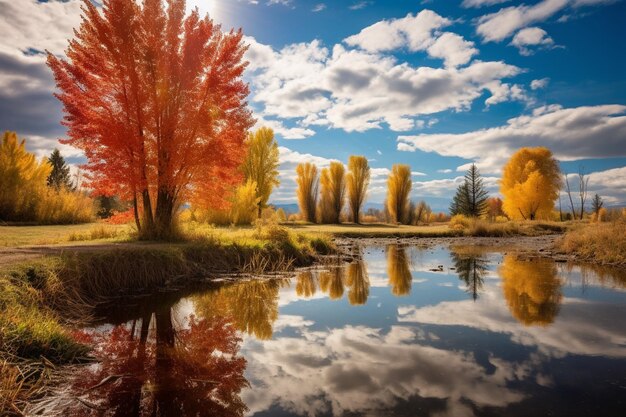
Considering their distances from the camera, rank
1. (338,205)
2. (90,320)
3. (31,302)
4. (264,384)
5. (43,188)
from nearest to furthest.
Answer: (264,384) < (31,302) < (90,320) < (43,188) < (338,205)

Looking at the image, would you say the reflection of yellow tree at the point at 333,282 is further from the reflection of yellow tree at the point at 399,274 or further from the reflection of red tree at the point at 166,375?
the reflection of red tree at the point at 166,375

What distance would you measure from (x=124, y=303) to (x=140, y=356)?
9.38ft

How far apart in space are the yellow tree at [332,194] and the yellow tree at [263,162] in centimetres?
684

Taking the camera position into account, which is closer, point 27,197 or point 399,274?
point 399,274

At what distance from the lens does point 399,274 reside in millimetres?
10133

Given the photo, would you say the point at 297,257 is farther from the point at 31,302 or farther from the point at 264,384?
the point at 264,384

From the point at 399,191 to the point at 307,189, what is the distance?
10479 mm

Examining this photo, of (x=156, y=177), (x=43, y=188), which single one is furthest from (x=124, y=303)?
(x=43, y=188)

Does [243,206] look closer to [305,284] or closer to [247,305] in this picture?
[305,284]

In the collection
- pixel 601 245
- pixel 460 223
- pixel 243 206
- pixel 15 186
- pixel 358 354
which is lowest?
pixel 358 354

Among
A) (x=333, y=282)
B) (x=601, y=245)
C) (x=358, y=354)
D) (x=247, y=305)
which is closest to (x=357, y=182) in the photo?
(x=601, y=245)

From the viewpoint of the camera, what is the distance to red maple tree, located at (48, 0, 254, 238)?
31.1ft

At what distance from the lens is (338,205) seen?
35.6 metres

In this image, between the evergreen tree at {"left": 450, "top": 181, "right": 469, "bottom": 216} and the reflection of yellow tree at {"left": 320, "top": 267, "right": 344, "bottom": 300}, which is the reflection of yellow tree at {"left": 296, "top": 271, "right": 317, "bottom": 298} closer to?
the reflection of yellow tree at {"left": 320, "top": 267, "right": 344, "bottom": 300}
